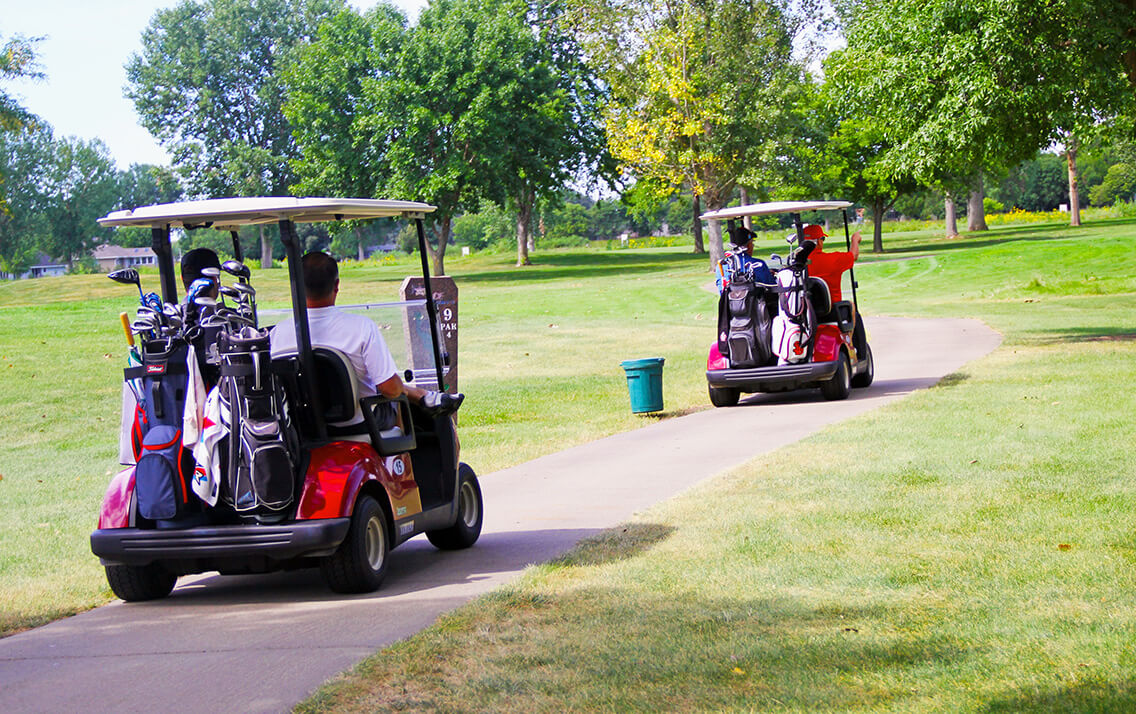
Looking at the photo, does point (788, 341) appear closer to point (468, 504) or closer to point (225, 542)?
point (468, 504)

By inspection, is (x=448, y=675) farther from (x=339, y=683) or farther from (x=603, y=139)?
(x=603, y=139)

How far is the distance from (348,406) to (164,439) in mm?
935

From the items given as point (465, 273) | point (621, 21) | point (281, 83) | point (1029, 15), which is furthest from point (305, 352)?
point (281, 83)

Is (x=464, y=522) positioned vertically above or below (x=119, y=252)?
below

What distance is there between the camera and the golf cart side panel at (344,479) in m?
6.26

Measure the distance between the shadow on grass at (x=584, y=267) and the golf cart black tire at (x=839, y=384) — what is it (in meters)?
40.3

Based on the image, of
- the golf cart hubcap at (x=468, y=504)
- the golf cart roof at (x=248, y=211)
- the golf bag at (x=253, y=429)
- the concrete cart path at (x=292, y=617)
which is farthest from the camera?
the golf cart hubcap at (x=468, y=504)

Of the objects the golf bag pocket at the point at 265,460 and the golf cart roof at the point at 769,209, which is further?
the golf cart roof at the point at 769,209

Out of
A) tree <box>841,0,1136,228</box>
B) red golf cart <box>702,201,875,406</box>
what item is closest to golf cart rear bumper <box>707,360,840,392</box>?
red golf cart <box>702,201,875,406</box>

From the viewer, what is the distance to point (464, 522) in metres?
7.71

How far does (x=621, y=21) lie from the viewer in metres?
50.5

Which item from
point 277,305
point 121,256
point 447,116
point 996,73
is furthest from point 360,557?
point 121,256

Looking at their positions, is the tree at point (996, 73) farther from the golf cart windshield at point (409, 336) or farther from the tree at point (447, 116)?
the tree at point (447, 116)

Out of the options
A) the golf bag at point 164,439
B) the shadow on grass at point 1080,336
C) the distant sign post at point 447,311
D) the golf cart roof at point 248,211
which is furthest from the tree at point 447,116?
the golf bag at point 164,439
